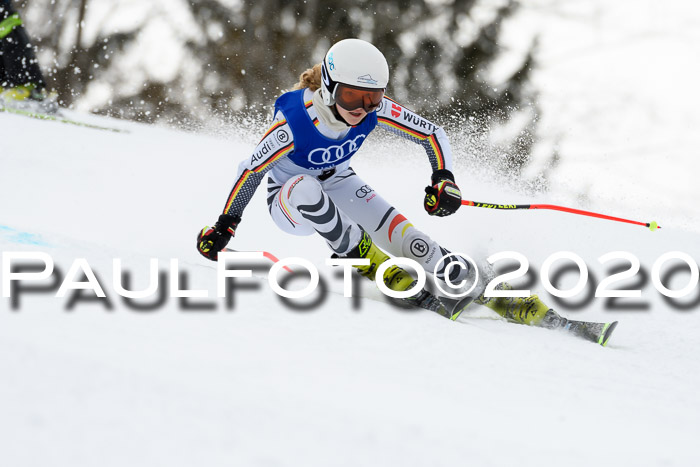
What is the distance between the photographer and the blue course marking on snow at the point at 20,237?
2.86 m

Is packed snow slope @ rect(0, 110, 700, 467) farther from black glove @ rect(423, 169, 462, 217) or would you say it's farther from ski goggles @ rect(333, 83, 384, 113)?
ski goggles @ rect(333, 83, 384, 113)

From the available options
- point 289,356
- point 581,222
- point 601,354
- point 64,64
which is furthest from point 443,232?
point 64,64

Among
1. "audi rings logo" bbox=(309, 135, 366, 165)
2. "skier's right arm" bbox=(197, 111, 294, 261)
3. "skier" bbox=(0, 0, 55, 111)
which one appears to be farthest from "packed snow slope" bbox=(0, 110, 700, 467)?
"skier" bbox=(0, 0, 55, 111)

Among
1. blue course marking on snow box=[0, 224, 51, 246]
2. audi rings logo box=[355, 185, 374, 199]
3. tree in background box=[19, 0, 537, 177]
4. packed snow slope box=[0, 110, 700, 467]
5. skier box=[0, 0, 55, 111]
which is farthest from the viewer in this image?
tree in background box=[19, 0, 537, 177]

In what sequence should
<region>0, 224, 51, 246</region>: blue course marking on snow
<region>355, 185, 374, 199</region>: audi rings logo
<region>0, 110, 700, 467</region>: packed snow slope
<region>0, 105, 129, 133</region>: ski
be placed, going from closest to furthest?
<region>0, 110, 700, 467</region>: packed snow slope
<region>0, 224, 51, 246</region>: blue course marking on snow
<region>355, 185, 374, 199</region>: audi rings logo
<region>0, 105, 129, 133</region>: ski

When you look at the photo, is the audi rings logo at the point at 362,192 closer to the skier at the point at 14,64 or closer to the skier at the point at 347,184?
the skier at the point at 347,184

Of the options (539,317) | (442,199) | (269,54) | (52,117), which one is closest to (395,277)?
(442,199)

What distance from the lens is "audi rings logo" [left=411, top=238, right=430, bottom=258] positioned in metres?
2.91

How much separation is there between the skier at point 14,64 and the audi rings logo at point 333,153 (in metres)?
5.30

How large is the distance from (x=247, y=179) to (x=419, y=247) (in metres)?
0.74

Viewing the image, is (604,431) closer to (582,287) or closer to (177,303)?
(177,303)

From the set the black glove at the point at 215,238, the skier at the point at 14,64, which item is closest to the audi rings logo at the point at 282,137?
the black glove at the point at 215,238

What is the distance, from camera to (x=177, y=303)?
2.19 metres

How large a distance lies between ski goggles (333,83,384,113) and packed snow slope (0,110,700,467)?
27.8 inches
